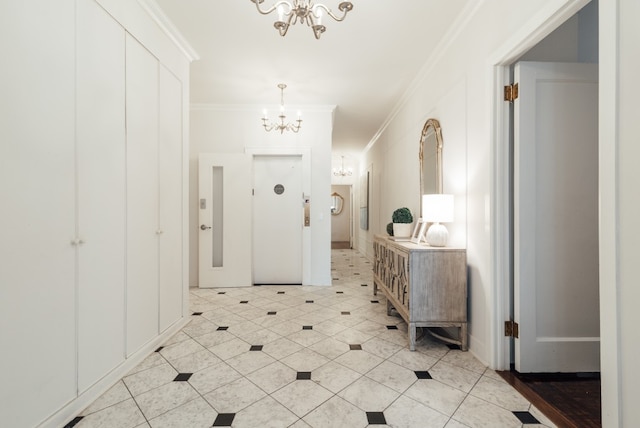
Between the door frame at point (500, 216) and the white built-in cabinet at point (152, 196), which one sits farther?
the white built-in cabinet at point (152, 196)

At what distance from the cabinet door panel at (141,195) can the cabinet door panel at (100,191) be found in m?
0.09

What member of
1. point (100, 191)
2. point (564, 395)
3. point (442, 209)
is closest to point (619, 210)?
point (564, 395)

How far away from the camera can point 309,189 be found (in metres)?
4.80

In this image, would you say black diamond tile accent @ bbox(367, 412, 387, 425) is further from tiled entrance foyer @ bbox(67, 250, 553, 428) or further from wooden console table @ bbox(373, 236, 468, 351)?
wooden console table @ bbox(373, 236, 468, 351)

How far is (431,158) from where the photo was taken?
3.40 m

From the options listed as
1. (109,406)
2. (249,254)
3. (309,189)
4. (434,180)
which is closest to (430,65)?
(434,180)

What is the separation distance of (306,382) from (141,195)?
192 cm

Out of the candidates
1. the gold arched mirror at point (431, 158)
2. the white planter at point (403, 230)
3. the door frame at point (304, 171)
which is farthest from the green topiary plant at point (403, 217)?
the door frame at point (304, 171)

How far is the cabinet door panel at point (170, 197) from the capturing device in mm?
2754

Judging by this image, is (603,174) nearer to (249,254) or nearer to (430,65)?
(430,65)

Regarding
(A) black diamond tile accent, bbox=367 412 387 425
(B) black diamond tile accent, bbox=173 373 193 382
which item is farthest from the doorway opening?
(B) black diamond tile accent, bbox=173 373 193 382

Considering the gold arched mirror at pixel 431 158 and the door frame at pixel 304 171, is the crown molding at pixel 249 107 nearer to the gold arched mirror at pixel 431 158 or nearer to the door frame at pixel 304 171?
the door frame at pixel 304 171

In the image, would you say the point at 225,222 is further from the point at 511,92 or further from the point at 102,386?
the point at 511,92

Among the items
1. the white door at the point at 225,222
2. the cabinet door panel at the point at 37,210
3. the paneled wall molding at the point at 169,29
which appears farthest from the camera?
the white door at the point at 225,222
